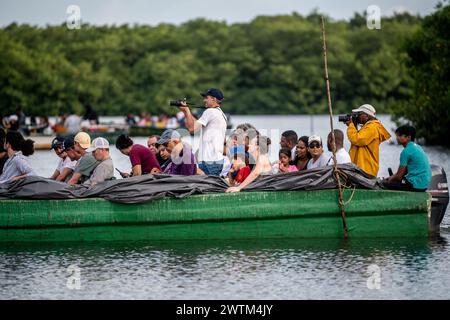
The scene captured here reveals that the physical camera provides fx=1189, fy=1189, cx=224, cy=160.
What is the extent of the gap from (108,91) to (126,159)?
5558 centimetres

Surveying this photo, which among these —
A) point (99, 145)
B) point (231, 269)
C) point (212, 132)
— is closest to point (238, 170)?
point (212, 132)

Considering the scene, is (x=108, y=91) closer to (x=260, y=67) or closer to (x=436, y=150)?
(x=260, y=67)

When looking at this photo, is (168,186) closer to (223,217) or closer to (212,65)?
(223,217)

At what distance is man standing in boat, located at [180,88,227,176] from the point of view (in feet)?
53.4

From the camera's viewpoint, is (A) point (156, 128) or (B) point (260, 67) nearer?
(A) point (156, 128)

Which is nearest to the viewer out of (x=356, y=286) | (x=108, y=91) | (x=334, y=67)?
(x=356, y=286)

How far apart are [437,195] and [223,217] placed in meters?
2.88

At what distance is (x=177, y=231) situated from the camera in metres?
15.7

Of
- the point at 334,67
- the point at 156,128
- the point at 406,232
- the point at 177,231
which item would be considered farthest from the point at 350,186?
the point at 334,67

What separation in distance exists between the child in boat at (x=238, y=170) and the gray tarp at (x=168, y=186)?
0.72 metres

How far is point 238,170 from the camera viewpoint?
16.5 m
